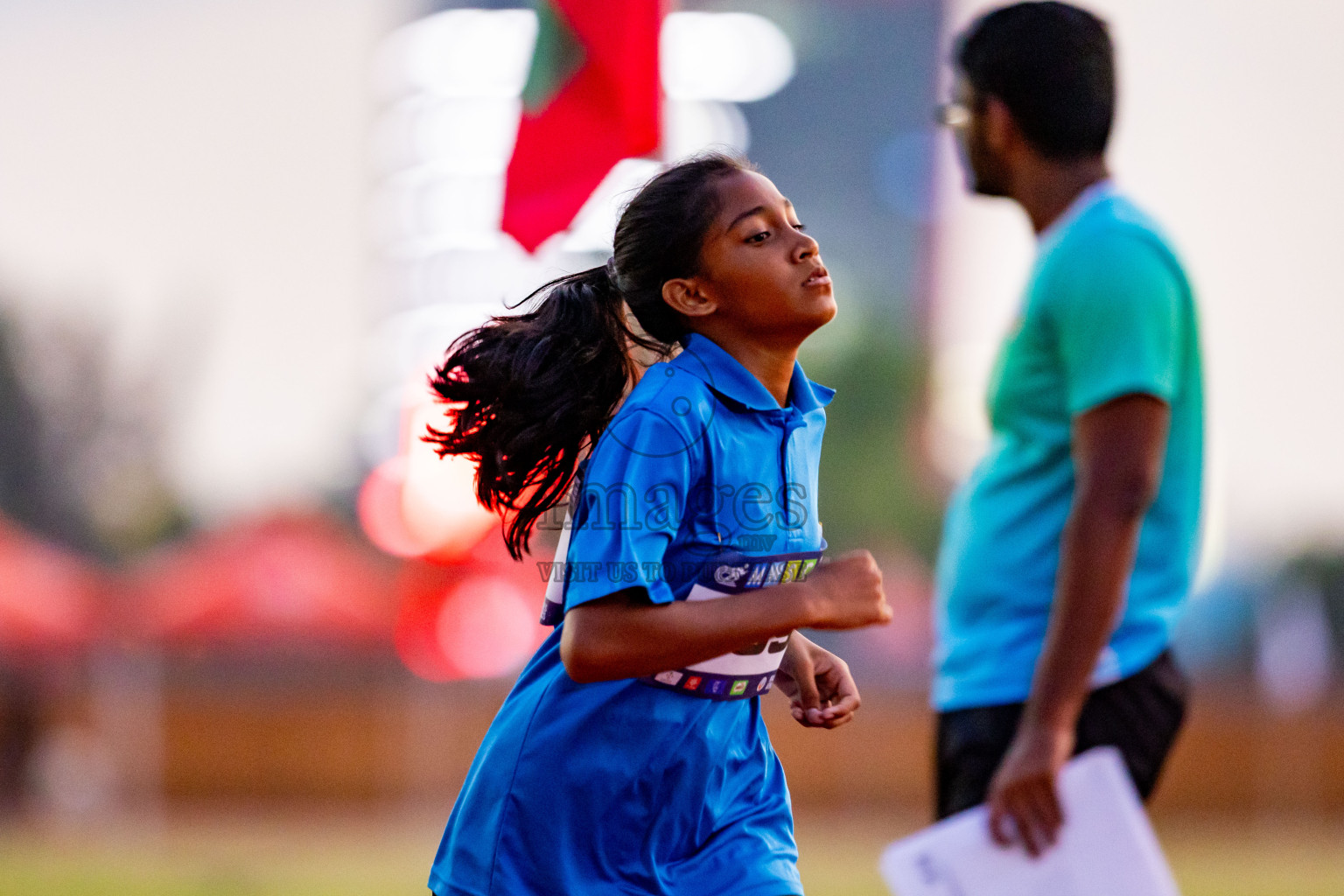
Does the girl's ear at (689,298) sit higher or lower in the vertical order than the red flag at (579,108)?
lower

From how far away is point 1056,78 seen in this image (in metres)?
2.66

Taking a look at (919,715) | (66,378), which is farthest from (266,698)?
(66,378)

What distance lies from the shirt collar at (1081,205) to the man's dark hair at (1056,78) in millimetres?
62

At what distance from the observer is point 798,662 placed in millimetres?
2561

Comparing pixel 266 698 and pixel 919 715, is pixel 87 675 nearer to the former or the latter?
pixel 266 698

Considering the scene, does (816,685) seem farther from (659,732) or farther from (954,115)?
(954,115)

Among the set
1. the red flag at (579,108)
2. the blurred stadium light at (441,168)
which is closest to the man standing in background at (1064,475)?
the red flag at (579,108)

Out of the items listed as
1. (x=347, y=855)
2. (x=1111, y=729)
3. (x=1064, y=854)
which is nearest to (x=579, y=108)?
(x=1111, y=729)

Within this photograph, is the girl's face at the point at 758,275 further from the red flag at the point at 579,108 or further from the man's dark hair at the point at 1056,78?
the red flag at the point at 579,108

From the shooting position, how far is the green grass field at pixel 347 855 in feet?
31.3

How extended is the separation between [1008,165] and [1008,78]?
0.14 m

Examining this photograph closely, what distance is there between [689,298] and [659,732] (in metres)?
0.64

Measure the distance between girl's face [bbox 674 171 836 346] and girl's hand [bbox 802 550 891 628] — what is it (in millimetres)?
363

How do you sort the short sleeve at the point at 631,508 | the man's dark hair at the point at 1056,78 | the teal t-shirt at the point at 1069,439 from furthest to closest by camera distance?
the man's dark hair at the point at 1056,78 < the teal t-shirt at the point at 1069,439 < the short sleeve at the point at 631,508
